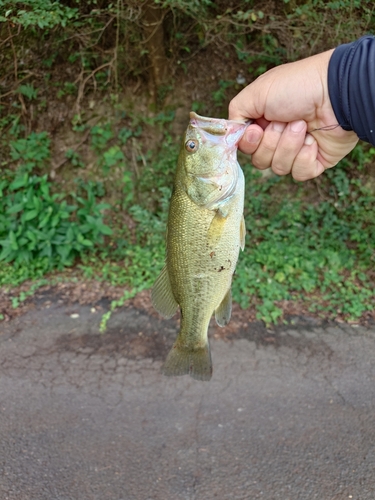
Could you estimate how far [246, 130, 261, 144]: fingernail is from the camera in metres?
2.06

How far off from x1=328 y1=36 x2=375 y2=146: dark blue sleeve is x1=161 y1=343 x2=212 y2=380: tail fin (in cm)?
138

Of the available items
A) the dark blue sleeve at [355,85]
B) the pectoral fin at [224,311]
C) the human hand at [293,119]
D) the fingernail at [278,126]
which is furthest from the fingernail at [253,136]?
the pectoral fin at [224,311]

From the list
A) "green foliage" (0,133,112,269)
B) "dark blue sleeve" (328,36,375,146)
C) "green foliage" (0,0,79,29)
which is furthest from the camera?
"green foliage" (0,133,112,269)

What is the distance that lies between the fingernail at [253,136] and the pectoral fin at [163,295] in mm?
801

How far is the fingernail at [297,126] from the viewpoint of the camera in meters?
2.09

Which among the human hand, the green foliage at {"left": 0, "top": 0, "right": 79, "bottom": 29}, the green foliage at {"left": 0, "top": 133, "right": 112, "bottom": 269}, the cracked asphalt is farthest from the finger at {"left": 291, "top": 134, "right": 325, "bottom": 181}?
the green foliage at {"left": 0, "top": 133, "right": 112, "bottom": 269}

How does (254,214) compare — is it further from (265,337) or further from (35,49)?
(35,49)

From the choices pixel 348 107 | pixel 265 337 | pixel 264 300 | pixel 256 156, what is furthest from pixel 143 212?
pixel 348 107

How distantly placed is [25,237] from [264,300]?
3353mm

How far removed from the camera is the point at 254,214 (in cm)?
605

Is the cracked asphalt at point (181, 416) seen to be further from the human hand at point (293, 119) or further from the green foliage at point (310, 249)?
the human hand at point (293, 119)

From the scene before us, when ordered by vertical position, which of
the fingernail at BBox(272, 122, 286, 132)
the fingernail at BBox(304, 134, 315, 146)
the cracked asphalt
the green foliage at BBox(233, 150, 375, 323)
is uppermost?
the fingernail at BBox(272, 122, 286, 132)

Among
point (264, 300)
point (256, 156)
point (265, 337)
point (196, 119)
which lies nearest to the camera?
point (196, 119)

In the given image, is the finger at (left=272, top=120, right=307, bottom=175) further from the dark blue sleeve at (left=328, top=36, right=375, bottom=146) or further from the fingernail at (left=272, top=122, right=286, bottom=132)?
the dark blue sleeve at (left=328, top=36, right=375, bottom=146)
